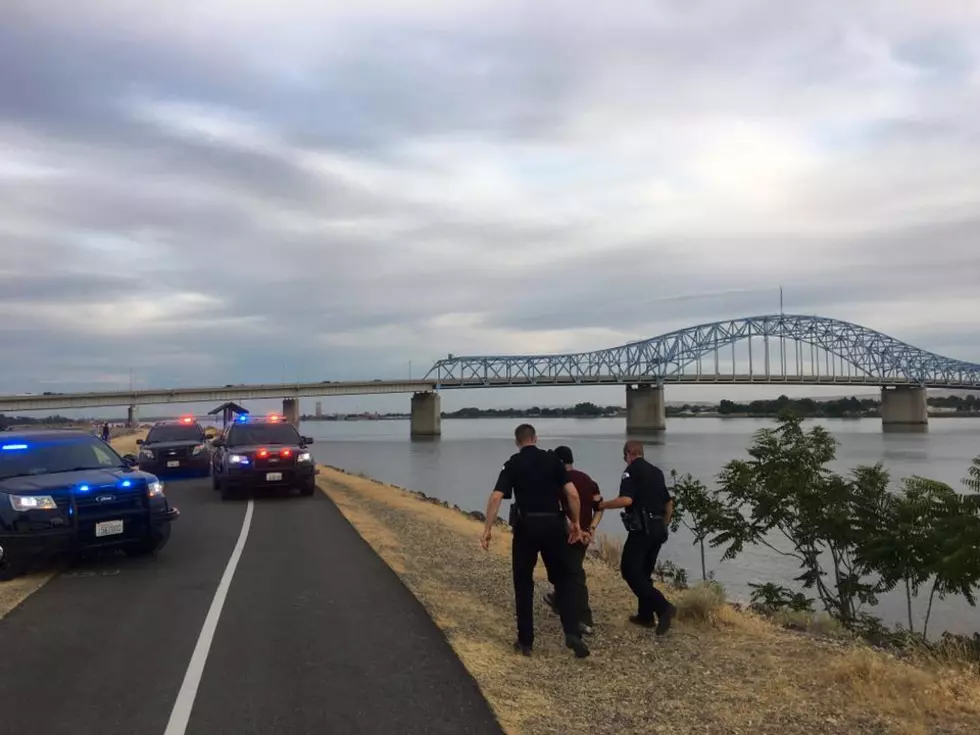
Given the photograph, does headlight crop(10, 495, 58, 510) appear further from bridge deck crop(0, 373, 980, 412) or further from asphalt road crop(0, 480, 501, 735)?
bridge deck crop(0, 373, 980, 412)

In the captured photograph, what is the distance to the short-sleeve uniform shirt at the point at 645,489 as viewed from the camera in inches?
296

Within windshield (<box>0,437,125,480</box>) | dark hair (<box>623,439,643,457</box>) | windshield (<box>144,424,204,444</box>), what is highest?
dark hair (<box>623,439,643,457</box>)

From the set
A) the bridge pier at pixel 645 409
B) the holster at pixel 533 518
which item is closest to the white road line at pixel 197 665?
the holster at pixel 533 518

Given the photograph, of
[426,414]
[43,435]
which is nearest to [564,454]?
[43,435]

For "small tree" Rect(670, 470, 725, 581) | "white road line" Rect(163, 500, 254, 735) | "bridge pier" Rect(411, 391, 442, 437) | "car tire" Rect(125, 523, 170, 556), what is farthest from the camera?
"bridge pier" Rect(411, 391, 442, 437)

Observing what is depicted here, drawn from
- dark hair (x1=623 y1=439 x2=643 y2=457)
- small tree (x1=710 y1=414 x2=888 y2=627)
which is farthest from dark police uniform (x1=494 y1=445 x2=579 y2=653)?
small tree (x1=710 y1=414 x2=888 y2=627)

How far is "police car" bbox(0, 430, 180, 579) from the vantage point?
367 inches

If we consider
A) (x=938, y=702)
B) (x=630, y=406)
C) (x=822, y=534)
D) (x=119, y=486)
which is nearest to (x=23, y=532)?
(x=119, y=486)

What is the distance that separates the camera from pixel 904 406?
143750 millimetres

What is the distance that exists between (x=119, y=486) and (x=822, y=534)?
12218 millimetres

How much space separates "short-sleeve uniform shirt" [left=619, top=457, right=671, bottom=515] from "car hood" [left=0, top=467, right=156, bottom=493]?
6.19 m

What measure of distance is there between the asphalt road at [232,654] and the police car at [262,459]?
7674 mm

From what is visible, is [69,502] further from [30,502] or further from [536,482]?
[536,482]

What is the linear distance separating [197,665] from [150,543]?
481 cm
